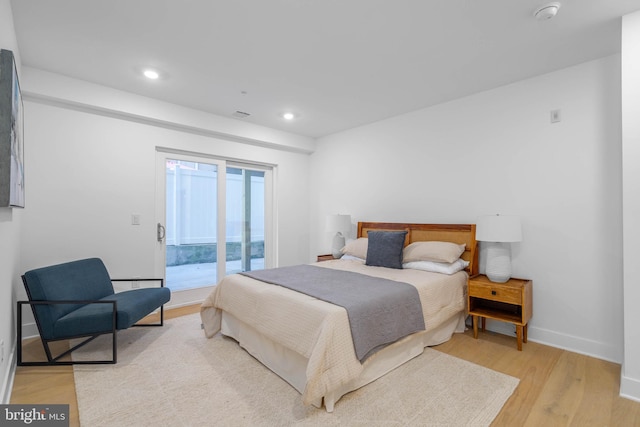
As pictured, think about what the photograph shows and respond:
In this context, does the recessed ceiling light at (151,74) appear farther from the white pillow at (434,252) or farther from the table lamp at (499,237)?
the table lamp at (499,237)

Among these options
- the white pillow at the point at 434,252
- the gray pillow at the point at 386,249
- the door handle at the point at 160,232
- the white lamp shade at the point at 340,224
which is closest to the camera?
the white pillow at the point at 434,252

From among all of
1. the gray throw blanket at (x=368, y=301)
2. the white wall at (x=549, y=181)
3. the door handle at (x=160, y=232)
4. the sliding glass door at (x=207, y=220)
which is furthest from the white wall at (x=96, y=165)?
the white wall at (x=549, y=181)

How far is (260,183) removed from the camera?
5094 millimetres

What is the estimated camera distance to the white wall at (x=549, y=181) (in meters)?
2.62

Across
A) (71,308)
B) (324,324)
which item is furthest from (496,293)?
(71,308)

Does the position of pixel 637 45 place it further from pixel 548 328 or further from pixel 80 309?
pixel 80 309

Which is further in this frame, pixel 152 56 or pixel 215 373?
pixel 152 56

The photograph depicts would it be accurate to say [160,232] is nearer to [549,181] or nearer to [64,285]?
[64,285]

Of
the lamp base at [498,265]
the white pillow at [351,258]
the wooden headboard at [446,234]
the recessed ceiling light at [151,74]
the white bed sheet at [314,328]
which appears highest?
the recessed ceiling light at [151,74]

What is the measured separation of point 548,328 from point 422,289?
144cm

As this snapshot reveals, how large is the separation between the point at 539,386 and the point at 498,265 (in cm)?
105

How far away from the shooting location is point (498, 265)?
2.89 m

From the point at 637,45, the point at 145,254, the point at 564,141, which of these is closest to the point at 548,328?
the point at 564,141

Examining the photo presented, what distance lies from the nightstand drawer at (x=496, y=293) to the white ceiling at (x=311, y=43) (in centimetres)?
211
